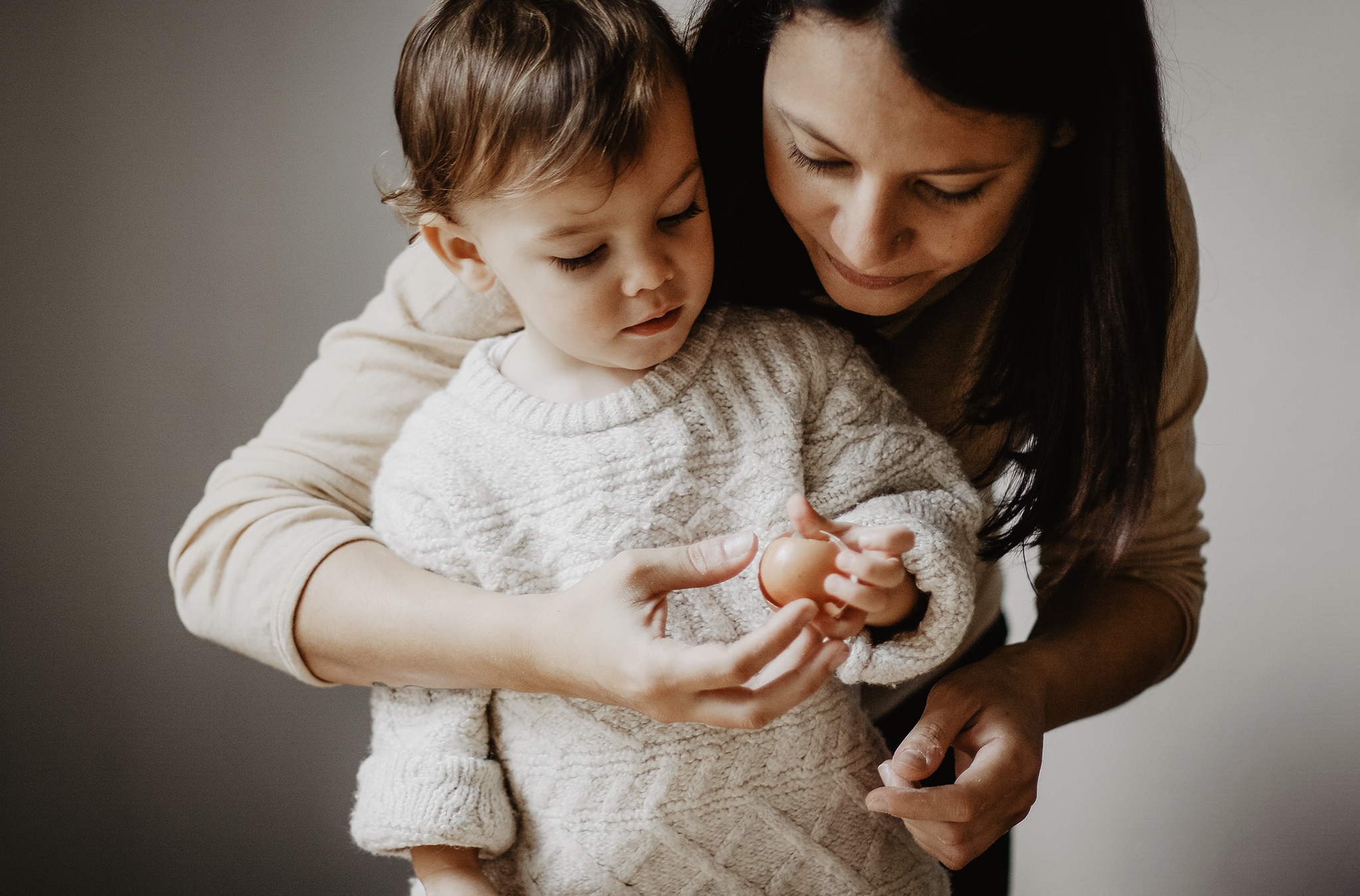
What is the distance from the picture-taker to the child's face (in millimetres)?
757

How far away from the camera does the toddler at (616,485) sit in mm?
763

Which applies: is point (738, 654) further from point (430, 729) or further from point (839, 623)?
point (430, 729)

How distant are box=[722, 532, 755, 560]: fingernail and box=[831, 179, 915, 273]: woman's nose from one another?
0.28m

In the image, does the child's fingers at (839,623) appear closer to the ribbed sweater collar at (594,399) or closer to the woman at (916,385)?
the woman at (916,385)

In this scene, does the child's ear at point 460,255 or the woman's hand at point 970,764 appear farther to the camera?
the child's ear at point 460,255

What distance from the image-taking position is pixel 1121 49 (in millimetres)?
771

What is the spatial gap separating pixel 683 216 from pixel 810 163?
0.12 m

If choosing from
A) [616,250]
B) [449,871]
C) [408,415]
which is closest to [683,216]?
[616,250]

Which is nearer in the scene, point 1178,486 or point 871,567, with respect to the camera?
point 871,567

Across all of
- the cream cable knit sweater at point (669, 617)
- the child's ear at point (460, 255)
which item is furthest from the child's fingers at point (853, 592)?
the child's ear at point (460, 255)

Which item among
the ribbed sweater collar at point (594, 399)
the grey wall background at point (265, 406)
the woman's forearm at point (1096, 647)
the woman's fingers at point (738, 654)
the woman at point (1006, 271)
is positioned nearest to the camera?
the woman's fingers at point (738, 654)

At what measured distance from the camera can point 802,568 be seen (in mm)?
668

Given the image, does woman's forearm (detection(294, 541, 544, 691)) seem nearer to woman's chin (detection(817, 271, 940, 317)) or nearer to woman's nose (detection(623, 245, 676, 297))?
woman's nose (detection(623, 245, 676, 297))

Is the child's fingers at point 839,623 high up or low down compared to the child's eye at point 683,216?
down
